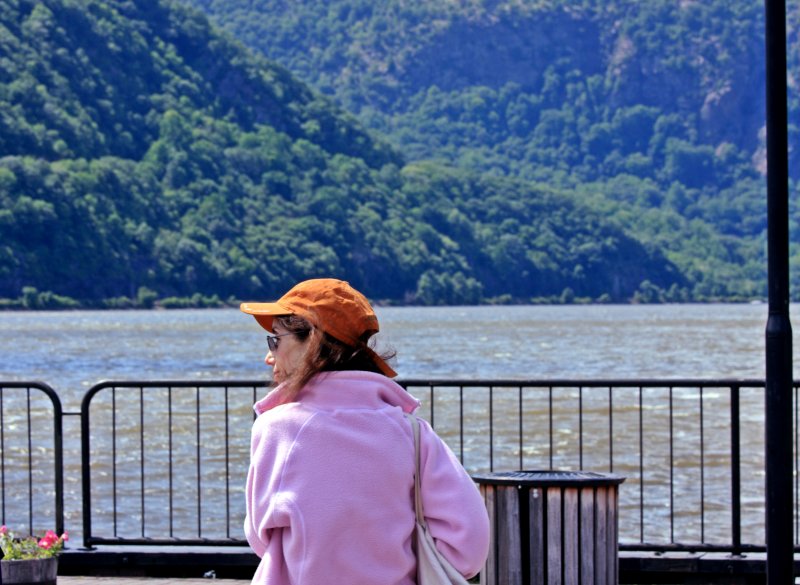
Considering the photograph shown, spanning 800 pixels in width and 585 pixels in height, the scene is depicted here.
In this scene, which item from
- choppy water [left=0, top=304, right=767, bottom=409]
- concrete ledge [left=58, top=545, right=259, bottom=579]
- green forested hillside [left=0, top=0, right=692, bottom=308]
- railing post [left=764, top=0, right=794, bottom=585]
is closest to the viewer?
railing post [left=764, top=0, right=794, bottom=585]

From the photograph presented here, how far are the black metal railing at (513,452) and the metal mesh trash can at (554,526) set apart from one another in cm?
141

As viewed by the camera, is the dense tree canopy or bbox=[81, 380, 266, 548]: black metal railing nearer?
bbox=[81, 380, 266, 548]: black metal railing

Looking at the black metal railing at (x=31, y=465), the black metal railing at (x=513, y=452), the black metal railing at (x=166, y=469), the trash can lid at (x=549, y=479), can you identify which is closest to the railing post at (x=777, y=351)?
the trash can lid at (x=549, y=479)

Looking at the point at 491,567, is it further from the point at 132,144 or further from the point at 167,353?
the point at 132,144

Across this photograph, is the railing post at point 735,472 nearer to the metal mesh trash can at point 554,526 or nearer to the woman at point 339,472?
the metal mesh trash can at point 554,526

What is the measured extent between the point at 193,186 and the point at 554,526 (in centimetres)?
15585

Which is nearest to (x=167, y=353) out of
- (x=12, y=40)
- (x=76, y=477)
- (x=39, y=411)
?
(x=39, y=411)

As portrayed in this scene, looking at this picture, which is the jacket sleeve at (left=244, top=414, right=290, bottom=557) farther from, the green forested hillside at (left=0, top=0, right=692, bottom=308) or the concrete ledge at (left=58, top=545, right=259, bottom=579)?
the green forested hillside at (left=0, top=0, right=692, bottom=308)

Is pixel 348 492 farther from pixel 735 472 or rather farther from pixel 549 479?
pixel 735 472

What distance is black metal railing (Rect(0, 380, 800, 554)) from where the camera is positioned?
10.2m

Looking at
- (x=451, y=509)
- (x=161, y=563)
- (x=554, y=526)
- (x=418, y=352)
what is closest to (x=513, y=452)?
(x=161, y=563)

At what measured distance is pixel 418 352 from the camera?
7419cm

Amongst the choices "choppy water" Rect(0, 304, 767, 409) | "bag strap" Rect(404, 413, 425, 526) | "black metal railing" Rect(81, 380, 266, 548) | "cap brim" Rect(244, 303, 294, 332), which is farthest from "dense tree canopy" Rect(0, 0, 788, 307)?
"bag strap" Rect(404, 413, 425, 526)

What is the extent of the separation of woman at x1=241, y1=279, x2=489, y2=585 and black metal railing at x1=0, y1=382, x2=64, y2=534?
5.83 m
